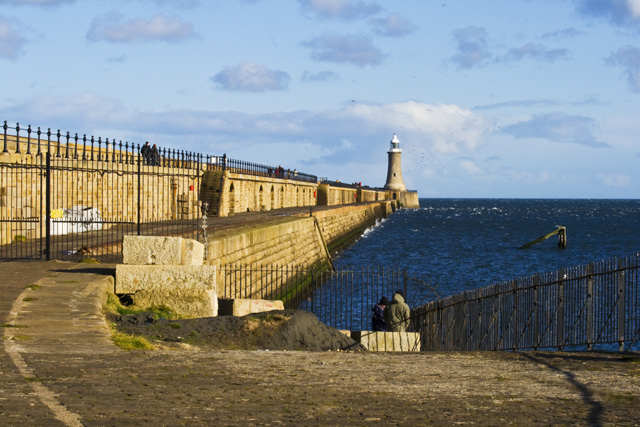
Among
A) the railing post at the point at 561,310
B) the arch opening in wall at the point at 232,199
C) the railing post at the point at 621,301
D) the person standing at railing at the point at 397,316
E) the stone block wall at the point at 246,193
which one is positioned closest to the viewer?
the railing post at the point at 621,301

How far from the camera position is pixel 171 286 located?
1256 centimetres

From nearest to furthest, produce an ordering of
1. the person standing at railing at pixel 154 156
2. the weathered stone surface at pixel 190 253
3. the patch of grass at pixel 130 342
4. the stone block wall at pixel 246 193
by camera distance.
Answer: the patch of grass at pixel 130 342, the weathered stone surface at pixel 190 253, the person standing at railing at pixel 154 156, the stone block wall at pixel 246 193

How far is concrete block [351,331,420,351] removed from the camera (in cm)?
1398

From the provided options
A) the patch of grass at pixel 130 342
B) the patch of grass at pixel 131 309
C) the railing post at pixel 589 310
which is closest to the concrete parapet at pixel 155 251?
the patch of grass at pixel 131 309

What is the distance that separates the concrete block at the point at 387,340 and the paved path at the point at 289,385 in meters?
4.83

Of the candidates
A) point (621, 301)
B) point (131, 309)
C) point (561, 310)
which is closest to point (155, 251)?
point (131, 309)

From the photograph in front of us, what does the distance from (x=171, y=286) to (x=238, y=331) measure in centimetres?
195

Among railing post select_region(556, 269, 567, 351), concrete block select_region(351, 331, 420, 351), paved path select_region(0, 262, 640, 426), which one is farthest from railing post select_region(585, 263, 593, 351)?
concrete block select_region(351, 331, 420, 351)

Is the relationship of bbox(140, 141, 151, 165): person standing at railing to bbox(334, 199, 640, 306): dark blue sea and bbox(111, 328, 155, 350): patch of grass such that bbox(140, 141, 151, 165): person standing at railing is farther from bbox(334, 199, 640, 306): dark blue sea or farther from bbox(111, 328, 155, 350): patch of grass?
bbox(111, 328, 155, 350): patch of grass

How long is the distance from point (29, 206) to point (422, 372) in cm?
1529

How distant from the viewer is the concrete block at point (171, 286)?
493 inches

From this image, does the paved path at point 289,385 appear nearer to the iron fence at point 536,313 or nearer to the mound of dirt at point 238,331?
the mound of dirt at point 238,331

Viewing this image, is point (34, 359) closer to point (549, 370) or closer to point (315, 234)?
point (549, 370)

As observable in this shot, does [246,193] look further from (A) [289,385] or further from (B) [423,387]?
(B) [423,387]
